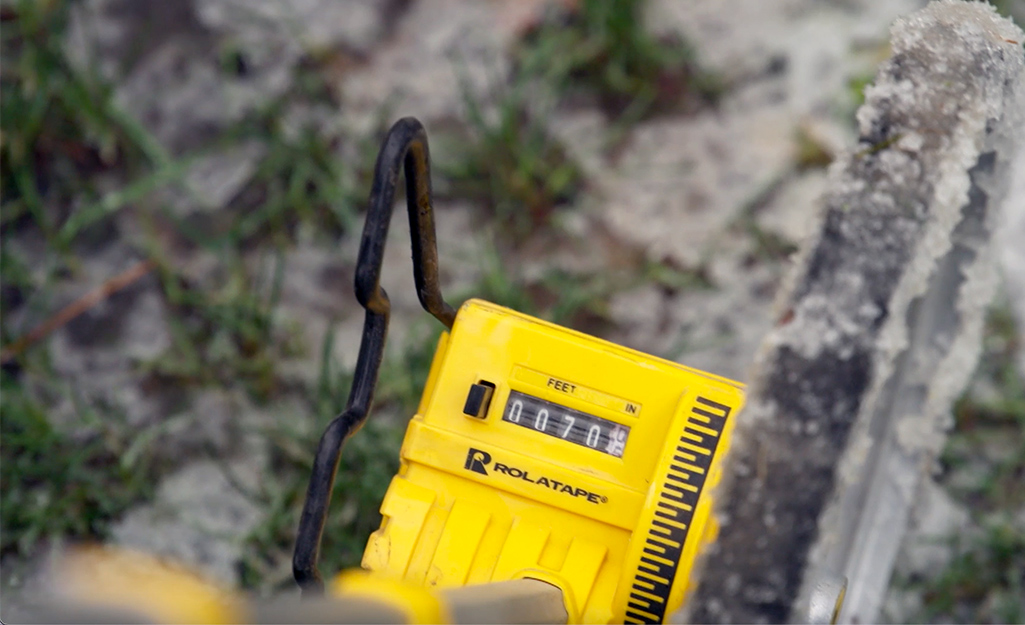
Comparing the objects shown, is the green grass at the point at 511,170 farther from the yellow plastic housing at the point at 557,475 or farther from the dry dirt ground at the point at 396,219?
the yellow plastic housing at the point at 557,475

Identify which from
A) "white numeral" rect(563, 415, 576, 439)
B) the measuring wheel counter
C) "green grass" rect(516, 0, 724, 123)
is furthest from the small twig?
"white numeral" rect(563, 415, 576, 439)

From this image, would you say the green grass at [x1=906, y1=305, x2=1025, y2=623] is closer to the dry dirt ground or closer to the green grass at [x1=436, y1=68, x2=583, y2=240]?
the dry dirt ground

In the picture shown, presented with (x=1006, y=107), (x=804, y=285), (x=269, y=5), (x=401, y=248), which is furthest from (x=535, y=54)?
(x=804, y=285)

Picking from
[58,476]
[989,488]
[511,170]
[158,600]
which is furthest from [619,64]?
[158,600]

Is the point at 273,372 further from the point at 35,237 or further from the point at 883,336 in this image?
the point at 883,336

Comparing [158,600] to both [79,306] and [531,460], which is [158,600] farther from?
[79,306]

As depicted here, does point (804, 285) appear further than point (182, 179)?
No
